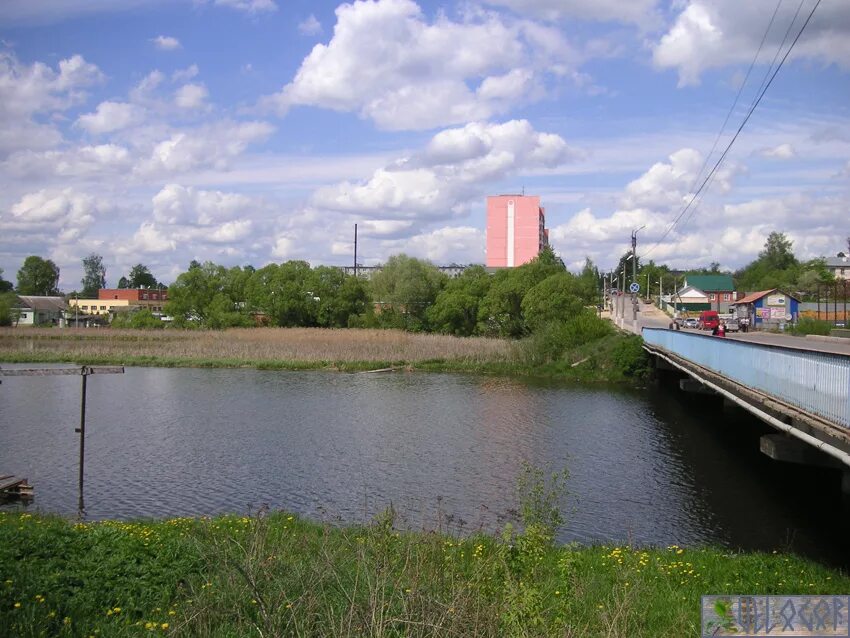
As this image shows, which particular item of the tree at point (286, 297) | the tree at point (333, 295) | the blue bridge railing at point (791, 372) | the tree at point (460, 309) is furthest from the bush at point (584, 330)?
the tree at point (286, 297)

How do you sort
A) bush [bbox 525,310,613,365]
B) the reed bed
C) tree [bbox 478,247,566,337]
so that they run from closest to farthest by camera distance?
the reed bed < bush [bbox 525,310,613,365] < tree [bbox 478,247,566,337]

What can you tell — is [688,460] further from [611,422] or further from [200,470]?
[200,470]

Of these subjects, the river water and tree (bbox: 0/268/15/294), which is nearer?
the river water

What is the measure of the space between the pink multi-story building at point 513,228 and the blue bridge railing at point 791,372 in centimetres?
10835

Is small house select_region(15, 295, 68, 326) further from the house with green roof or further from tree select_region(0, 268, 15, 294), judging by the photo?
the house with green roof

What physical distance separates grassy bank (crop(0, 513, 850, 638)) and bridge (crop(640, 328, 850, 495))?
7.75ft

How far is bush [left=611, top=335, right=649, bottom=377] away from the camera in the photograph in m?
46.6

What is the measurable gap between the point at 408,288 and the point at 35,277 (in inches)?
3814

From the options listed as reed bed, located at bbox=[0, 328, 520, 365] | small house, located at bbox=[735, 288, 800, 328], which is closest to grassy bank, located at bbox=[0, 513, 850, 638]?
reed bed, located at bbox=[0, 328, 520, 365]

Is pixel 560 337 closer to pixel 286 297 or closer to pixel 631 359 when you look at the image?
pixel 631 359

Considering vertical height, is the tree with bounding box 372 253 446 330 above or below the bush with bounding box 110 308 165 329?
above

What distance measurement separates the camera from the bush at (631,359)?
46594 millimetres

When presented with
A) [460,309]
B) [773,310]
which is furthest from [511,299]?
[773,310]

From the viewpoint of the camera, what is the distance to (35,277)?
145 m
